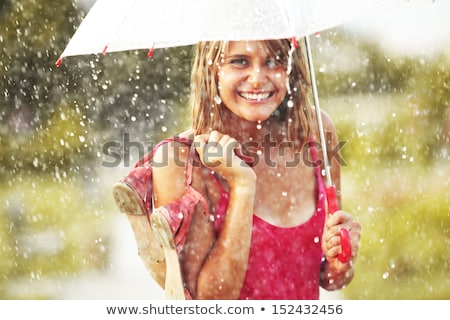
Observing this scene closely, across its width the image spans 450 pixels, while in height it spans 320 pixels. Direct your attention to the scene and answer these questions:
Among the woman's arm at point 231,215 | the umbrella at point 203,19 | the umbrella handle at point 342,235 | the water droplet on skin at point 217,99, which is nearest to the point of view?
the umbrella at point 203,19

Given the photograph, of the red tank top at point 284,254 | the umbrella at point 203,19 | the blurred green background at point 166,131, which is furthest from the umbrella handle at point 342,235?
the umbrella at point 203,19

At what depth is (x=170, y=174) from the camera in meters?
4.05

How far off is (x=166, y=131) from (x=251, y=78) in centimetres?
67

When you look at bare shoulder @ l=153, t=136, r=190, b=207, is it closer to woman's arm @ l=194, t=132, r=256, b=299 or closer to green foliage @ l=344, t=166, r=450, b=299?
woman's arm @ l=194, t=132, r=256, b=299

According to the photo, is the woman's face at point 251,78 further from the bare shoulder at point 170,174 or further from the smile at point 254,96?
the bare shoulder at point 170,174

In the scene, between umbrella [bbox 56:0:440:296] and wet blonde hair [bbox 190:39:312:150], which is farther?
wet blonde hair [bbox 190:39:312:150]

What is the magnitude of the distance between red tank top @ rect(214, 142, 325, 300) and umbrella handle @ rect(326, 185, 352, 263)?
200 millimetres

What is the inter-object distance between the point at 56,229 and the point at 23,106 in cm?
73

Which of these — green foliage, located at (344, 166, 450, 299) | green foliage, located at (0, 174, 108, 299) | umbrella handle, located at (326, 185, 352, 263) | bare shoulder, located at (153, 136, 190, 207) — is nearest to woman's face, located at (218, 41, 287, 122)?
bare shoulder, located at (153, 136, 190, 207)

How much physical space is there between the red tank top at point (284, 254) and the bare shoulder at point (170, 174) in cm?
22

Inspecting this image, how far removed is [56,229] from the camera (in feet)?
15.4

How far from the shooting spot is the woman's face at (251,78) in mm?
3992

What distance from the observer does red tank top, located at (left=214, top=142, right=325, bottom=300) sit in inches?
162
